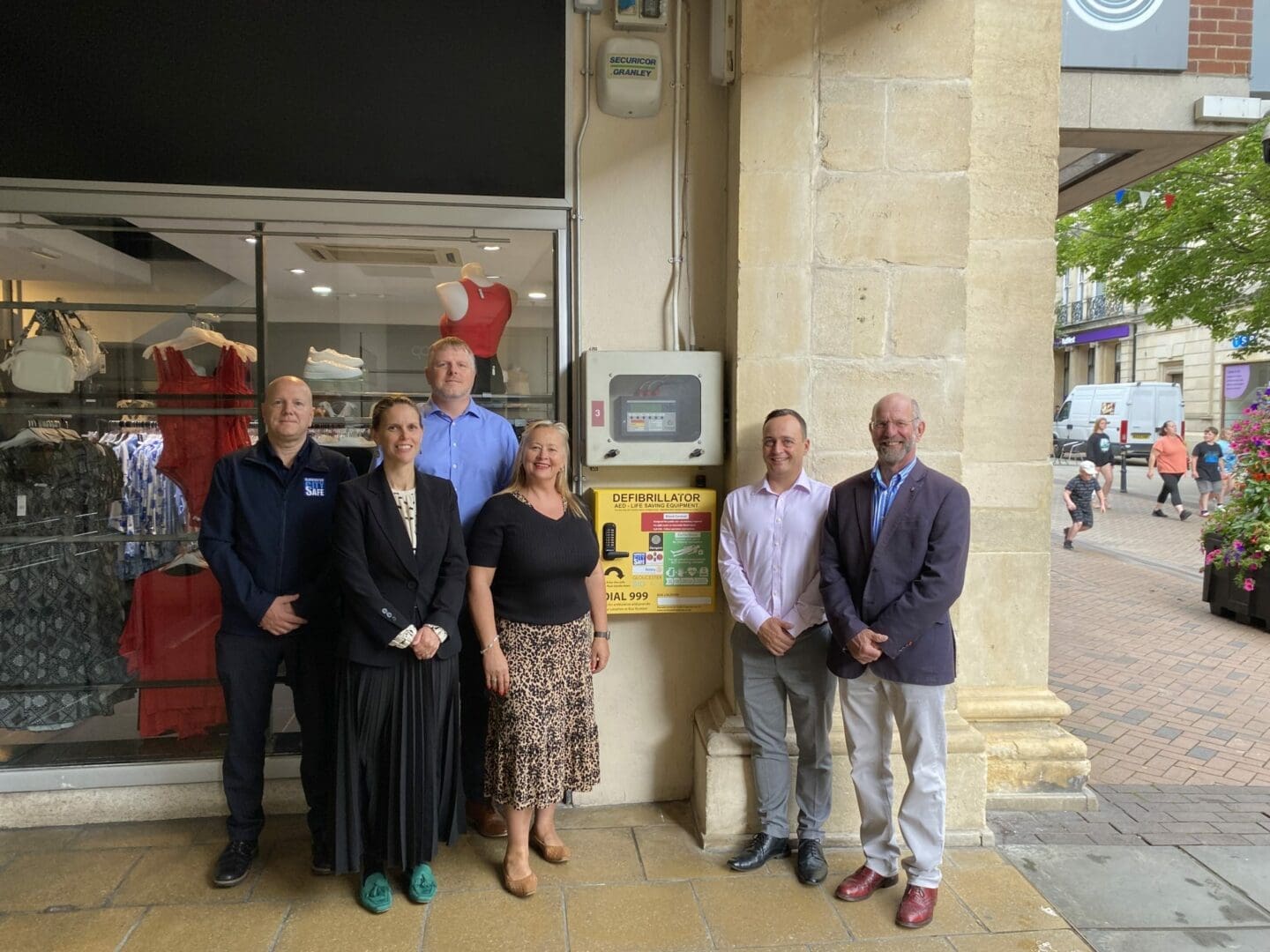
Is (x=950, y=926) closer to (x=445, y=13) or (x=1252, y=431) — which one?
(x=445, y=13)

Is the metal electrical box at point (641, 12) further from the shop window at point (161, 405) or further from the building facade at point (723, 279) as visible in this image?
the shop window at point (161, 405)

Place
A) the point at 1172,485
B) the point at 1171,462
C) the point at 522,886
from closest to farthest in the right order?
the point at 522,886, the point at 1171,462, the point at 1172,485

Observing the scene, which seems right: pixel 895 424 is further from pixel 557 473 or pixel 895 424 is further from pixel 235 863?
pixel 235 863

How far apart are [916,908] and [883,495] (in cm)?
159

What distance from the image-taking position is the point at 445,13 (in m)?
3.87

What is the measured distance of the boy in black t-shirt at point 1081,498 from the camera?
479 inches

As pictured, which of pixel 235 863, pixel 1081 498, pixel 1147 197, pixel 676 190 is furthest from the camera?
pixel 1147 197

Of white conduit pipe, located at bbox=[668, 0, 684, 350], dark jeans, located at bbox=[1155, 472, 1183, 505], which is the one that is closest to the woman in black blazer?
white conduit pipe, located at bbox=[668, 0, 684, 350]

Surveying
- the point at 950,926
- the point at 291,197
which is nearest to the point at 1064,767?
the point at 950,926

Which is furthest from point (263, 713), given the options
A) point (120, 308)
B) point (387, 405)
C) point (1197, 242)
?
point (1197, 242)

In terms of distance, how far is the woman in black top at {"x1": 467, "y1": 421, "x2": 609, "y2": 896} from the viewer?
3.27 metres

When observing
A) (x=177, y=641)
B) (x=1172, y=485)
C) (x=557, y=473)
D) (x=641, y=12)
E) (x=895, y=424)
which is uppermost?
(x=641, y=12)

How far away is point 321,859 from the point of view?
3447 millimetres

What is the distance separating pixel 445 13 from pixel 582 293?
146cm
